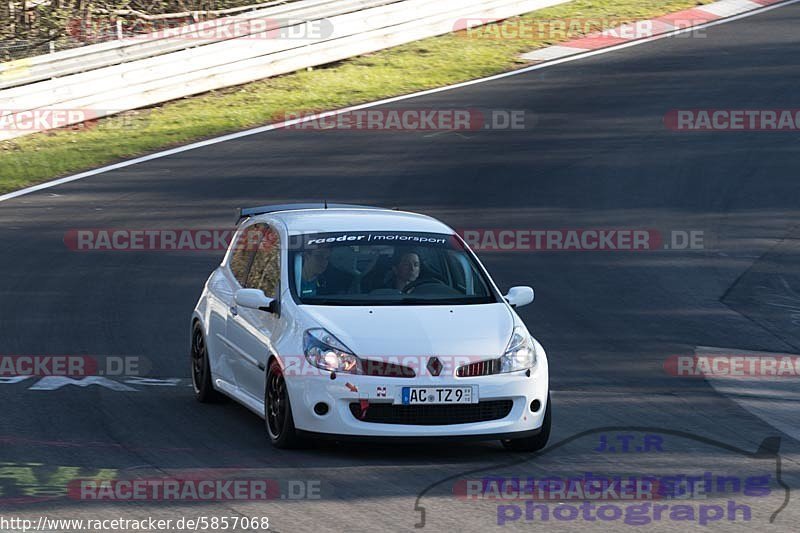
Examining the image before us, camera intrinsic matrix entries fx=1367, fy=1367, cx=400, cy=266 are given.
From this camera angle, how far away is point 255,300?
9.26 m

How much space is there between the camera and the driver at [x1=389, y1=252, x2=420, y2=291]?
9484 mm

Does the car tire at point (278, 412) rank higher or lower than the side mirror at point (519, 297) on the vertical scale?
lower

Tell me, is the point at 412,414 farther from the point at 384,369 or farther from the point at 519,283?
the point at 519,283

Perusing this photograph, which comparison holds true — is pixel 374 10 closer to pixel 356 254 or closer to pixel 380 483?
pixel 356 254

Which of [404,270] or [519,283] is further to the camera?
[519,283]

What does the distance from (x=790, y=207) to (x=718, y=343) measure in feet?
→ 21.3

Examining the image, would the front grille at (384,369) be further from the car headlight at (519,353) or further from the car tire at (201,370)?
the car tire at (201,370)

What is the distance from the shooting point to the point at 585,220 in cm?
1772

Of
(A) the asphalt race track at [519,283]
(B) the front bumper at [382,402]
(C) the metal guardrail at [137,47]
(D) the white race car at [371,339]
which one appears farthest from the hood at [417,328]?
(C) the metal guardrail at [137,47]

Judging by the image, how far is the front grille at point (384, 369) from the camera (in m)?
8.47

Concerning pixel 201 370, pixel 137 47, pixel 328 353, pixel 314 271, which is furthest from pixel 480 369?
pixel 137 47

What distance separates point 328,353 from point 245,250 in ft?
7.35

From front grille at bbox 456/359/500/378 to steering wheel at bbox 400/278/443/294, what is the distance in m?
1.00

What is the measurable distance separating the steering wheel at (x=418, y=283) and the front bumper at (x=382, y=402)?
1.10 m
